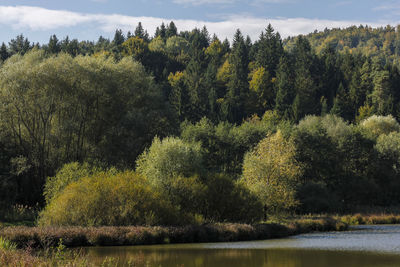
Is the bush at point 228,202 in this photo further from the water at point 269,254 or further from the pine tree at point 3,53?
the pine tree at point 3,53

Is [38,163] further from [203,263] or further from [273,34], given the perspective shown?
[273,34]

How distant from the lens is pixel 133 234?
33281mm

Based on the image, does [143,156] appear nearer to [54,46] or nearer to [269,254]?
[269,254]

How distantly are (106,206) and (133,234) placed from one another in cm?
447

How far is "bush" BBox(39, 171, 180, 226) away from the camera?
36.7 m

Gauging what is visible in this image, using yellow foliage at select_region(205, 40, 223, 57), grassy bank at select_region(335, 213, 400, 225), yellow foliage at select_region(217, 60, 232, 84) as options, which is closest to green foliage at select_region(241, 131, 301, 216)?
grassy bank at select_region(335, 213, 400, 225)

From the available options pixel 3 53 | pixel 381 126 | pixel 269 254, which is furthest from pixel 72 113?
pixel 3 53

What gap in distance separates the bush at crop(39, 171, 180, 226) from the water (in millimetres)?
4869

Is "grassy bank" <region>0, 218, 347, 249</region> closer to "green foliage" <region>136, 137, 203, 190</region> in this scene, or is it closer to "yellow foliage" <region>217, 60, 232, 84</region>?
"green foliage" <region>136, 137, 203, 190</region>

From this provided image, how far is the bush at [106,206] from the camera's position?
36.7m

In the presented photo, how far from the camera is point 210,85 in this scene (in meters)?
148

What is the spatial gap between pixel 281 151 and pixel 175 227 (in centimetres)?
2048

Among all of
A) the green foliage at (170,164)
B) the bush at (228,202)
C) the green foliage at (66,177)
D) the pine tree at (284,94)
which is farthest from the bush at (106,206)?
the pine tree at (284,94)

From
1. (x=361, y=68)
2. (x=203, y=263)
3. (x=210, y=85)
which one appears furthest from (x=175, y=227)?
(x=361, y=68)
